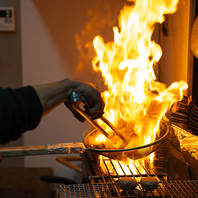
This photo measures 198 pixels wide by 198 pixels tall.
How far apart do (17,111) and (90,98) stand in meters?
0.31

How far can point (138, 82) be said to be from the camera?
5.62 feet

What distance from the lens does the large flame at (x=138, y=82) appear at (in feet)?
4.76

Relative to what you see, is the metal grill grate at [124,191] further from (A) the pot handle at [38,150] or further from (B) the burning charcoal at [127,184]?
(A) the pot handle at [38,150]

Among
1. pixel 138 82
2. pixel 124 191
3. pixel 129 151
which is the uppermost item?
pixel 138 82

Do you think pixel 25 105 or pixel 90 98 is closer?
pixel 25 105

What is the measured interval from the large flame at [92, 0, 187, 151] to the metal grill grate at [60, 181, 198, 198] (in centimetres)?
31

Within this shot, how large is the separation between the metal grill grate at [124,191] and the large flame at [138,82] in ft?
1.01

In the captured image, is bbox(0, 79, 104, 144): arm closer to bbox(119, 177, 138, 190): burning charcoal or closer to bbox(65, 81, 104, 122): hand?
bbox(65, 81, 104, 122): hand

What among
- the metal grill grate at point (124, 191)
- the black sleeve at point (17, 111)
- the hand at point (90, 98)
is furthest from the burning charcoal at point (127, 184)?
the black sleeve at point (17, 111)

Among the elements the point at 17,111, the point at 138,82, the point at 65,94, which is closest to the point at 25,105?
the point at 17,111

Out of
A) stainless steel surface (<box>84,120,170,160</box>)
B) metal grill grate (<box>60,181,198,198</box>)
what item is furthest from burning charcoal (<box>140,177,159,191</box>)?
stainless steel surface (<box>84,120,170,160</box>)

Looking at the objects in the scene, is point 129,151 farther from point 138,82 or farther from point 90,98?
point 138,82

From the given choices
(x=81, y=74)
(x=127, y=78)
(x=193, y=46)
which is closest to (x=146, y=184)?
(x=193, y=46)

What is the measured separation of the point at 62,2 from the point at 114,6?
0.43 meters
